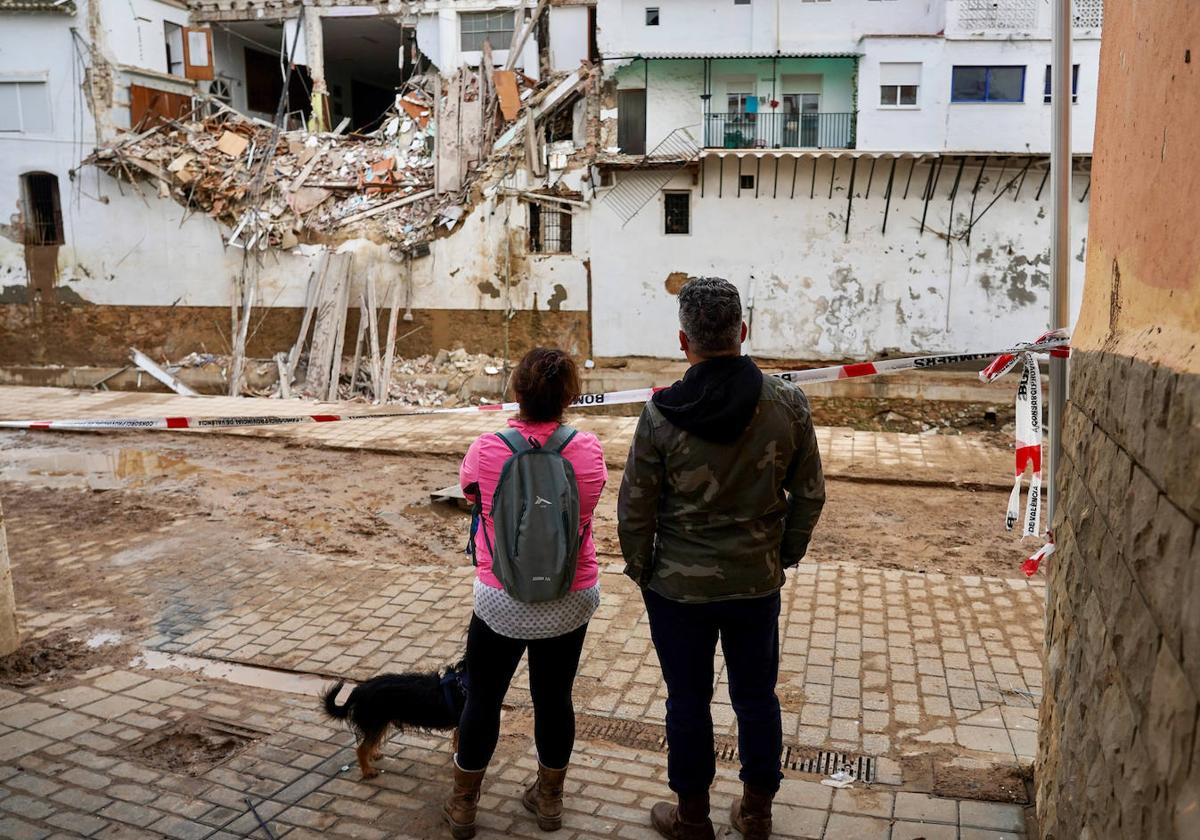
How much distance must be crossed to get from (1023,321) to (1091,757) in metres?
18.4

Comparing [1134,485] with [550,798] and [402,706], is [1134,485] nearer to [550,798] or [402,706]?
[550,798]

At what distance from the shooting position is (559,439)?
3.40 m

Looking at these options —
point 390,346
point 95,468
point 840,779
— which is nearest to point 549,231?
point 390,346

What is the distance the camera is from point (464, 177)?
20766 mm

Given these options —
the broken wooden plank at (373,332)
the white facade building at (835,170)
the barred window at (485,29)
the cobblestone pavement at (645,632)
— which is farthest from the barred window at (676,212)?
the cobblestone pavement at (645,632)

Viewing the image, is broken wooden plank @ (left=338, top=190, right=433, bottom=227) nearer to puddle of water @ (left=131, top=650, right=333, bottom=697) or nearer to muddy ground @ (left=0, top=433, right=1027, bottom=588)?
muddy ground @ (left=0, top=433, right=1027, bottom=588)

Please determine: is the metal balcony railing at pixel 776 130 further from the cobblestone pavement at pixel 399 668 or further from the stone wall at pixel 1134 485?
the stone wall at pixel 1134 485

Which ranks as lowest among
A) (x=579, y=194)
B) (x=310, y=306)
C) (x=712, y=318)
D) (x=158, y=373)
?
(x=158, y=373)

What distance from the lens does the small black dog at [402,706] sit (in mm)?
3879

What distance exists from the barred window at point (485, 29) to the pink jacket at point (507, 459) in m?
21.8

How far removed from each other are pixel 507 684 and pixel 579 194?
17.1 metres

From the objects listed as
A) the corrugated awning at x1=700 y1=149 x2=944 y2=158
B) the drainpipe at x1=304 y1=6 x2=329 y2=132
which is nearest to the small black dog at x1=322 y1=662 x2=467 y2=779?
the corrugated awning at x1=700 y1=149 x2=944 y2=158

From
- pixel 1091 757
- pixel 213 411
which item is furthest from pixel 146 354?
pixel 1091 757

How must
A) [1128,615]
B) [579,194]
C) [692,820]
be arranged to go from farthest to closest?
[579,194], [692,820], [1128,615]
